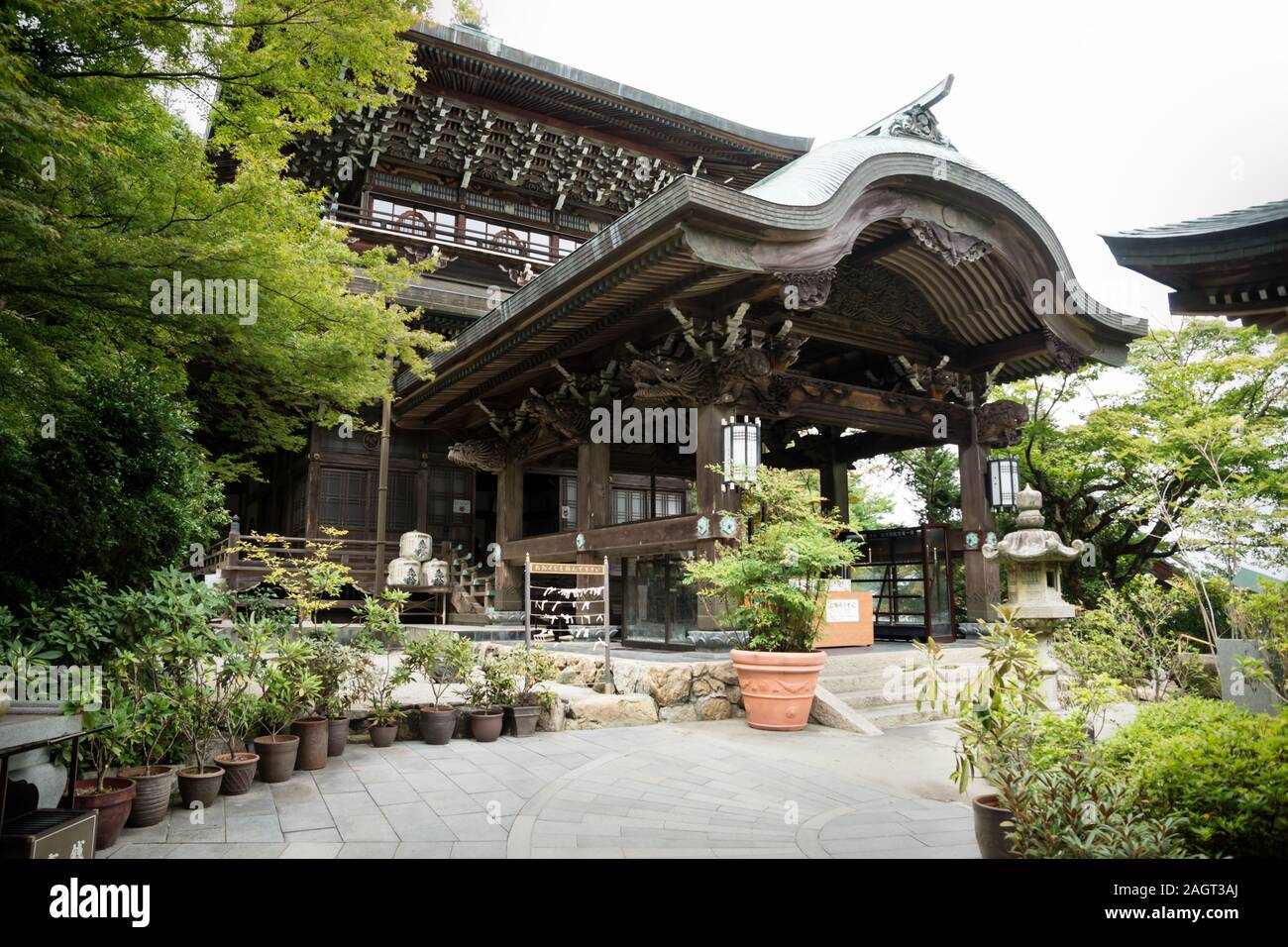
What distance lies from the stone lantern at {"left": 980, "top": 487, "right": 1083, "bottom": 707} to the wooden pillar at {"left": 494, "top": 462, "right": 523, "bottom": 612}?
796 centimetres

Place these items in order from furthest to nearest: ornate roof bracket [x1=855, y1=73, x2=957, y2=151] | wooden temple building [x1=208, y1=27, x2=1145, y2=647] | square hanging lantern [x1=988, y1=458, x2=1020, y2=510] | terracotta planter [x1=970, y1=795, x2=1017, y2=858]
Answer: square hanging lantern [x1=988, y1=458, x2=1020, y2=510] → ornate roof bracket [x1=855, y1=73, x2=957, y2=151] → wooden temple building [x1=208, y1=27, x2=1145, y2=647] → terracotta planter [x1=970, y1=795, x2=1017, y2=858]

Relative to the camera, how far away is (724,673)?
321 inches

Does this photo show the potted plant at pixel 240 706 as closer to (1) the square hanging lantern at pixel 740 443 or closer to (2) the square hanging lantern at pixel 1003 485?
(1) the square hanging lantern at pixel 740 443

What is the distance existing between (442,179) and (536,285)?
28.1 ft

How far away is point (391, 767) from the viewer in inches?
226

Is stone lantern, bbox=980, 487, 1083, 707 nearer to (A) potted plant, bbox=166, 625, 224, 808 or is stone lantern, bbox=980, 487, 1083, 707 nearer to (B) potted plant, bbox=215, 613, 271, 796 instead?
(B) potted plant, bbox=215, 613, 271, 796

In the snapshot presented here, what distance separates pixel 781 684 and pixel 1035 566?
339 centimetres

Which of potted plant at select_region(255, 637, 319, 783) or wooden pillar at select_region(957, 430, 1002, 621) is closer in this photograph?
potted plant at select_region(255, 637, 319, 783)

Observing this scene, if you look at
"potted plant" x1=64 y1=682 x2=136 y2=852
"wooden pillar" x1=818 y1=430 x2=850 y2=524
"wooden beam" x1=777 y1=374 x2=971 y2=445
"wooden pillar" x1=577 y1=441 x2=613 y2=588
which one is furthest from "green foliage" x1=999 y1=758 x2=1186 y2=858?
"wooden pillar" x1=818 y1=430 x2=850 y2=524

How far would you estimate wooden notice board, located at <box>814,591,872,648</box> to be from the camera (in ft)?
32.7

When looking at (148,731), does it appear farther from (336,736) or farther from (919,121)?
(919,121)

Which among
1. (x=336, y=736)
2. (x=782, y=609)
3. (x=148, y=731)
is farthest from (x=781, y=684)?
(x=148, y=731)

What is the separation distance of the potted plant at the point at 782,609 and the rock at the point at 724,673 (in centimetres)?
35
